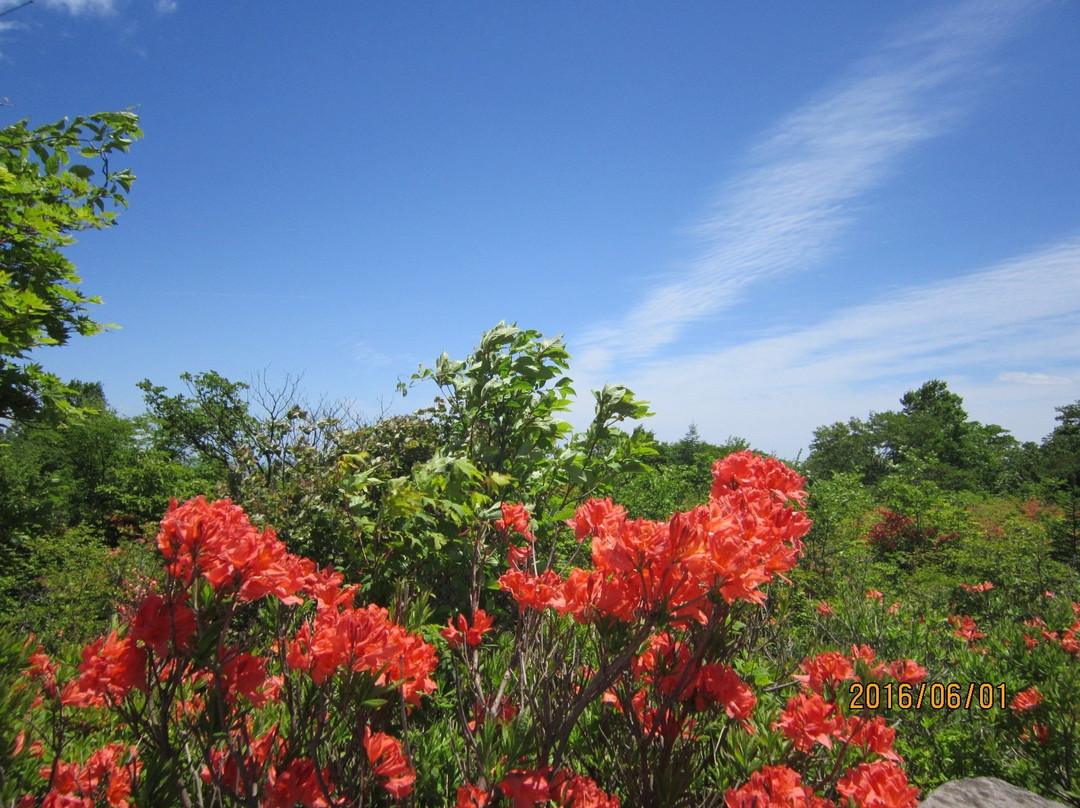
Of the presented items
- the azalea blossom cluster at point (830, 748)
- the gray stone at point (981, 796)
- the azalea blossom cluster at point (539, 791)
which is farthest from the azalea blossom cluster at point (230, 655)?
the gray stone at point (981, 796)

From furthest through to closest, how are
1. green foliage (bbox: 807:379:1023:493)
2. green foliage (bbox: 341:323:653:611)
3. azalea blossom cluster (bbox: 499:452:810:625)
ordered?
→ green foliage (bbox: 807:379:1023:493) < green foliage (bbox: 341:323:653:611) < azalea blossom cluster (bbox: 499:452:810:625)

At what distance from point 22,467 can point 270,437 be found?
12.4 metres

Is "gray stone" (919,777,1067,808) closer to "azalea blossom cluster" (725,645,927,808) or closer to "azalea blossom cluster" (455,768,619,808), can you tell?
"azalea blossom cluster" (725,645,927,808)

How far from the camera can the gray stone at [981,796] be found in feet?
6.18

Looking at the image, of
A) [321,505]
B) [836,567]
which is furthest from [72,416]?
[836,567]

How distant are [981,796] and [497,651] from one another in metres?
2.02

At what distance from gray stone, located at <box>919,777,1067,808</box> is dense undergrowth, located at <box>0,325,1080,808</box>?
0.24 m

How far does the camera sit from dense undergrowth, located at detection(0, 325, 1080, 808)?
1.20 meters

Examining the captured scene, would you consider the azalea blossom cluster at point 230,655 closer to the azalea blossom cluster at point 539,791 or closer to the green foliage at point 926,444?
the azalea blossom cluster at point 539,791

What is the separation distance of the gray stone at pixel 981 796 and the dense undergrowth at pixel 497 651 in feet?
0.79
